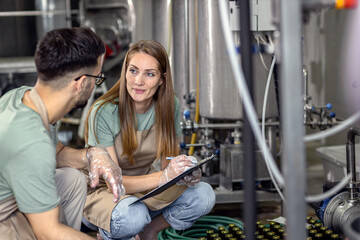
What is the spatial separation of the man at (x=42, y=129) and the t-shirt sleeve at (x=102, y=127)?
32 cm

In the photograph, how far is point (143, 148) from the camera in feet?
6.88

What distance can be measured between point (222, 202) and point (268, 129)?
0.45 metres

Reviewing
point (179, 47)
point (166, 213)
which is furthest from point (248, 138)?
point (179, 47)

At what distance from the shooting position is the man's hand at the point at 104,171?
169 centimetres

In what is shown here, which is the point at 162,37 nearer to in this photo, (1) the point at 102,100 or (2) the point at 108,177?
(1) the point at 102,100

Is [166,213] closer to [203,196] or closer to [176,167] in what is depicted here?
[203,196]

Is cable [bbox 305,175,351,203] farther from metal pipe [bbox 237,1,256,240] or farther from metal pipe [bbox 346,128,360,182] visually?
metal pipe [bbox 346,128,360,182]

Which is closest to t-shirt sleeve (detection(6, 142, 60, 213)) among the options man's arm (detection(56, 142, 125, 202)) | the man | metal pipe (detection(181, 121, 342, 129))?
the man

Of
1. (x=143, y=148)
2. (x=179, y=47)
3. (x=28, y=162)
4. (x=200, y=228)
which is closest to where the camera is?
(x=28, y=162)

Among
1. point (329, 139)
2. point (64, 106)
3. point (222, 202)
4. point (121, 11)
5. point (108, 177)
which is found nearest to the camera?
point (64, 106)

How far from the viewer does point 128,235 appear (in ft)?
6.32

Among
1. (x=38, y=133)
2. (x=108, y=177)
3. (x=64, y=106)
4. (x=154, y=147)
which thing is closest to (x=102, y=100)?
(x=154, y=147)

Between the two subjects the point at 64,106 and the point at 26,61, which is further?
the point at 26,61

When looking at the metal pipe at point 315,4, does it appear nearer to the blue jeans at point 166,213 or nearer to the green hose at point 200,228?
the blue jeans at point 166,213
